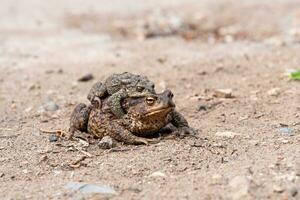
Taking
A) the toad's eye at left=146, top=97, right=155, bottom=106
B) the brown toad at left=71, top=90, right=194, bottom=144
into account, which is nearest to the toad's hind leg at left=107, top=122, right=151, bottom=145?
the brown toad at left=71, top=90, right=194, bottom=144

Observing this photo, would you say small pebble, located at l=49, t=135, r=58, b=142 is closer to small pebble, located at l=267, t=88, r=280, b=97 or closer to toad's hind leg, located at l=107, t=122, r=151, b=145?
toad's hind leg, located at l=107, t=122, r=151, b=145

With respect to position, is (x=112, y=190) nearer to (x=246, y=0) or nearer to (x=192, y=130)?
(x=192, y=130)

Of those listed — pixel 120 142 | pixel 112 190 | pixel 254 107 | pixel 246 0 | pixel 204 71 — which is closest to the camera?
pixel 112 190

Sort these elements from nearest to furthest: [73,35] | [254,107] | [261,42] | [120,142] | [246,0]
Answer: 1. [120,142]
2. [254,107]
3. [261,42]
4. [73,35]
5. [246,0]

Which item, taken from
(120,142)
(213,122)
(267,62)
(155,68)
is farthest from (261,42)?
(120,142)

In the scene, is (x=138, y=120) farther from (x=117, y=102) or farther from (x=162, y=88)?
(x=162, y=88)

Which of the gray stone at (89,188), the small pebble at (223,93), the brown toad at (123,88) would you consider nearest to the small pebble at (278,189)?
the gray stone at (89,188)
